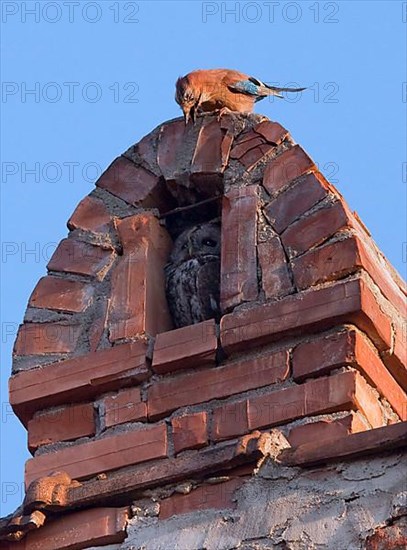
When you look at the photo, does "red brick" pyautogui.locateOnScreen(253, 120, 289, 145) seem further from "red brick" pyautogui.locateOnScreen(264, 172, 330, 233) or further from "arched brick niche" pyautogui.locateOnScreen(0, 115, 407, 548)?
"red brick" pyautogui.locateOnScreen(264, 172, 330, 233)

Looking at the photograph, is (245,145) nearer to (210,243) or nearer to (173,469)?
(210,243)

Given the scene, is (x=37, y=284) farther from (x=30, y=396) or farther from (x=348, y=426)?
(x=348, y=426)

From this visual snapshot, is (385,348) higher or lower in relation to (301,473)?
higher

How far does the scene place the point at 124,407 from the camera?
4.01 m

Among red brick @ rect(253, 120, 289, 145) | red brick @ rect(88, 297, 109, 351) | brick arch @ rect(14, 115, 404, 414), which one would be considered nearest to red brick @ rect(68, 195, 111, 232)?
brick arch @ rect(14, 115, 404, 414)

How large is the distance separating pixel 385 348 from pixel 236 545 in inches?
25.6

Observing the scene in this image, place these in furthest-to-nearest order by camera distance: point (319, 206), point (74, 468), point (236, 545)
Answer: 1. point (319, 206)
2. point (74, 468)
3. point (236, 545)

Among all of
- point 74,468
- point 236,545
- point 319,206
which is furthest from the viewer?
point 319,206

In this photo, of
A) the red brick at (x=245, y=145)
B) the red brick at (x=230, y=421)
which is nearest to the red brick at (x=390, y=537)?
the red brick at (x=230, y=421)

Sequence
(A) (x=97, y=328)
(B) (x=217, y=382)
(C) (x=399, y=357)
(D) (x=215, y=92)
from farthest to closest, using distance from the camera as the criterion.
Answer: (D) (x=215, y=92) < (A) (x=97, y=328) < (C) (x=399, y=357) < (B) (x=217, y=382)

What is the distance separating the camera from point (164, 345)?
13.4ft

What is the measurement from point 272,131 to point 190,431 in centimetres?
93

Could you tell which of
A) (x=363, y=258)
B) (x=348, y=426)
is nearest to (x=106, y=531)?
(x=348, y=426)

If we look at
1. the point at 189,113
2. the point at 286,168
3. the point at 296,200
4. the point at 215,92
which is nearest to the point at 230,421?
the point at 296,200
